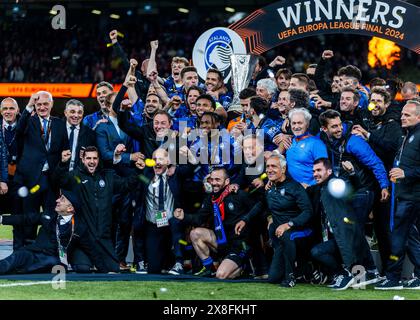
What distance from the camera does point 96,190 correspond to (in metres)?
9.77

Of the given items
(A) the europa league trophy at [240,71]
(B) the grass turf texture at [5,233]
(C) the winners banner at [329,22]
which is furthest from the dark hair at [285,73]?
(B) the grass turf texture at [5,233]

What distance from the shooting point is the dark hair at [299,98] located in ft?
31.4

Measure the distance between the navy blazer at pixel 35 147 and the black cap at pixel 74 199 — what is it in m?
0.50

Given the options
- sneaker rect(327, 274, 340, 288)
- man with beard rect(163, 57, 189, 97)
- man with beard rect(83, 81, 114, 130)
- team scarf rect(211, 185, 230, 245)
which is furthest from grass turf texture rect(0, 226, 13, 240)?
sneaker rect(327, 274, 340, 288)

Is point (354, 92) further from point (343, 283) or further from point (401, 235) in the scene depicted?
point (343, 283)

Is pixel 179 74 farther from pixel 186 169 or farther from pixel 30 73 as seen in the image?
pixel 30 73

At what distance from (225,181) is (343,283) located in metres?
1.66

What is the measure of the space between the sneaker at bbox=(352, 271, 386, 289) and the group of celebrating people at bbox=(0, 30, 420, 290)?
2 centimetres

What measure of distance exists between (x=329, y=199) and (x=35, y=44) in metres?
25.1

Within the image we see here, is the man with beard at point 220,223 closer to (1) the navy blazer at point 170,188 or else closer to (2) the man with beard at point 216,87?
(1) the navy blazer at point 170,188

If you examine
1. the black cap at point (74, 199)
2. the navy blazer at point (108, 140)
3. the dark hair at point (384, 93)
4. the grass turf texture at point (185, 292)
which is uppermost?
the dark hair at point (384, 93)

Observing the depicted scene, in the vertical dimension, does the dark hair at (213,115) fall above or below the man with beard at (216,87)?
below

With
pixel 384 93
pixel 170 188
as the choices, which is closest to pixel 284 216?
pixel 170 188

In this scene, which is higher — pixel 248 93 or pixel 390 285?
pixel 248 93
